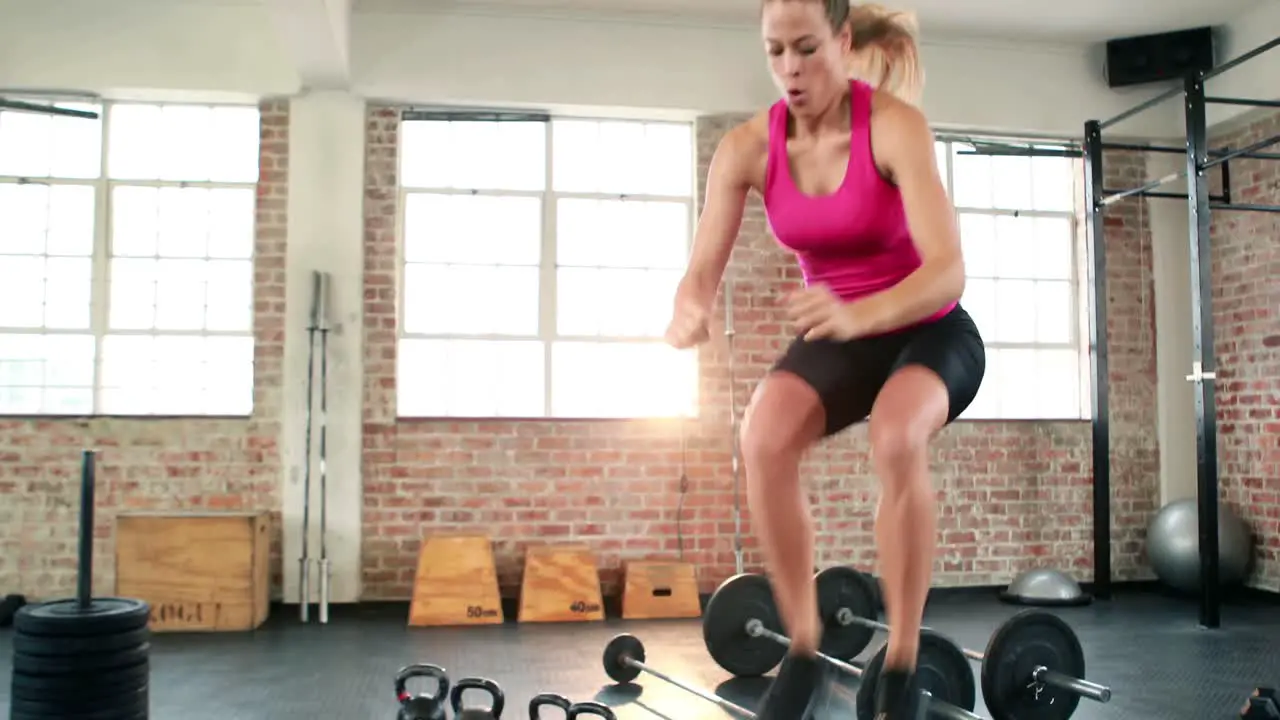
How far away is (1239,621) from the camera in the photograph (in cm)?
516

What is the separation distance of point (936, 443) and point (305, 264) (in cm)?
377

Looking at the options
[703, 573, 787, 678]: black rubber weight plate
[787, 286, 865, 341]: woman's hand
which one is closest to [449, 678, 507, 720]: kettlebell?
[703, 573, 787, 678]: black rubber weight plate

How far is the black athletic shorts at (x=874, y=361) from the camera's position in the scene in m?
1.79

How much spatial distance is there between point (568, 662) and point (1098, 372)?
3541 mm

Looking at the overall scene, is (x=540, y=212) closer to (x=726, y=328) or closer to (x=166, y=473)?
(x=726, y=328)

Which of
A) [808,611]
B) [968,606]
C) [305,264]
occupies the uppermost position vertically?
[305,264]

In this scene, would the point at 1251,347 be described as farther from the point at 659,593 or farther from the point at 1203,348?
the point at 659,593

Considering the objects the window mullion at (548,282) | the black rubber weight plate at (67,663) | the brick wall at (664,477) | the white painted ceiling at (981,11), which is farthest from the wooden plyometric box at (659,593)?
the white painted ceiling at (981,11)

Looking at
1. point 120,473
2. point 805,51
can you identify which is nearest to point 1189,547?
point 805,51

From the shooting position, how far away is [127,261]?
569cm

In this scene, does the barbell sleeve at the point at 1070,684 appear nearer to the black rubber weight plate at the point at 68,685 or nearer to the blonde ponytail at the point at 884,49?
the blonde ponytail at the point at 884,49

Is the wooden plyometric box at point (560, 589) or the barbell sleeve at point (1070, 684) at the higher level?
the barbell sleeve at point (1070, 684)

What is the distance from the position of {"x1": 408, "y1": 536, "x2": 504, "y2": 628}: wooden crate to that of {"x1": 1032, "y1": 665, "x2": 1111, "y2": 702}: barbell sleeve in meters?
2.90

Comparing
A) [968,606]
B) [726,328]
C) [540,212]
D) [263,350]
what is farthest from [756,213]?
[263,350]
